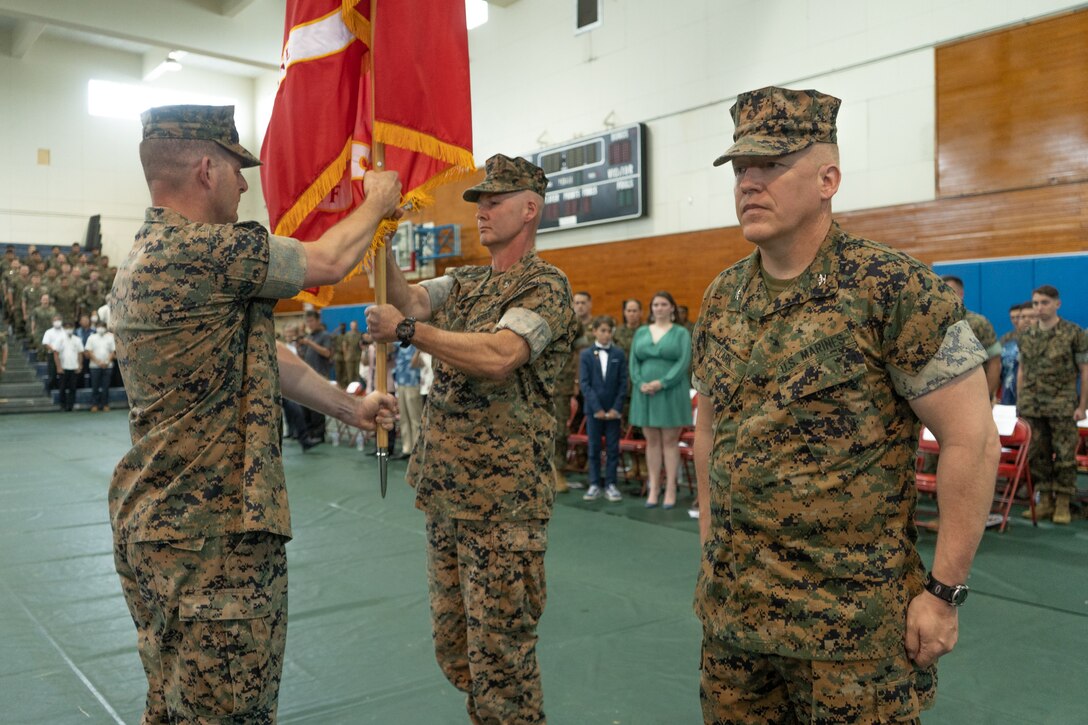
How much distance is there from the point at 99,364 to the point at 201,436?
17489 mm

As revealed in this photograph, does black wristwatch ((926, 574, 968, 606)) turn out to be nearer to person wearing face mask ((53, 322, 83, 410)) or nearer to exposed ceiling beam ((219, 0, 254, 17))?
exposed ceiling beam ((219, 0, 254, 17))

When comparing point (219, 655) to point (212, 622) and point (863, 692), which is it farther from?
point (863, 692)

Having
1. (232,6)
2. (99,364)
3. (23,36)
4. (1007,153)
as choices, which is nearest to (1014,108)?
(1007,153)

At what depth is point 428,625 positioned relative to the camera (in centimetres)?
413

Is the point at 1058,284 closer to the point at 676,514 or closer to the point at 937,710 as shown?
the point at 676,514

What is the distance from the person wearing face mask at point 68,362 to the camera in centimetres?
1669

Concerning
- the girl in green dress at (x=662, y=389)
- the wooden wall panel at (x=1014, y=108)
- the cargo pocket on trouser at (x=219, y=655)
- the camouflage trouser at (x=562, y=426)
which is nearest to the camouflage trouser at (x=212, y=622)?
the cargo pocket on trouser at (x=219, y=655)

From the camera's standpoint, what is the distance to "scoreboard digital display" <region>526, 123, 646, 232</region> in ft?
41.3

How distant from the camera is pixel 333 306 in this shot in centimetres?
2028

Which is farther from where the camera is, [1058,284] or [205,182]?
[1058,284]

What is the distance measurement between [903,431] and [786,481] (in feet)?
0.86

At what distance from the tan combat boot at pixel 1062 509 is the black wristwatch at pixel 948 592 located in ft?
19.0

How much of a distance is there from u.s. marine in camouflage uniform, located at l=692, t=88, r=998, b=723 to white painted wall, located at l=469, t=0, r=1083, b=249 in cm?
876

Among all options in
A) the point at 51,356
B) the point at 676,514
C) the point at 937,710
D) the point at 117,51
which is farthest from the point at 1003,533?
the point at 117,51
